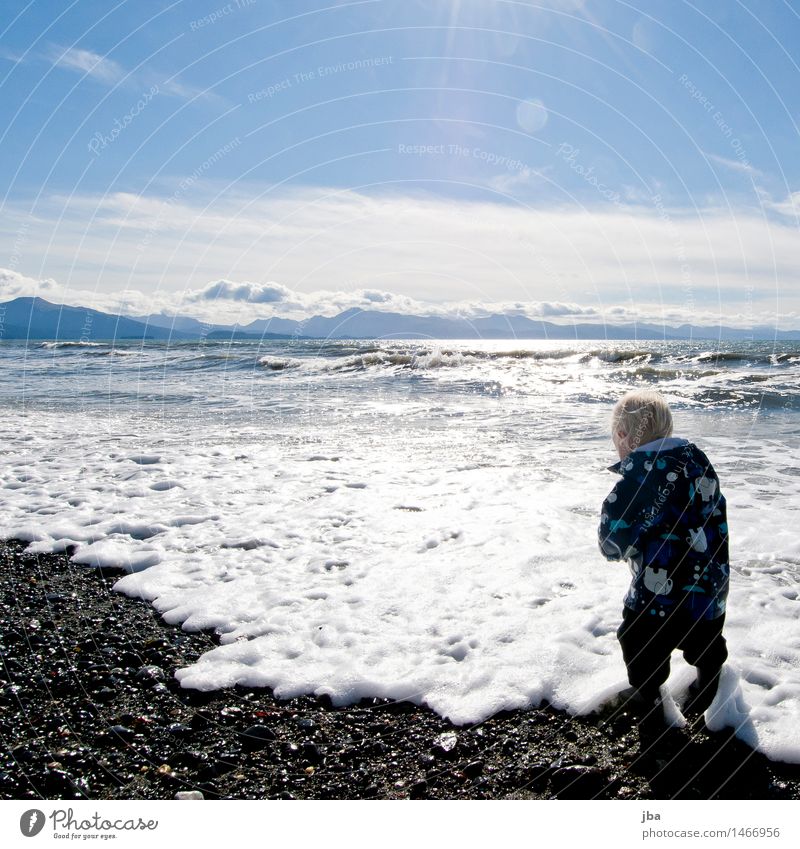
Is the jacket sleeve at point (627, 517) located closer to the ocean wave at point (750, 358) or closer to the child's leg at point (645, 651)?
the child's leg at point (645, 651)

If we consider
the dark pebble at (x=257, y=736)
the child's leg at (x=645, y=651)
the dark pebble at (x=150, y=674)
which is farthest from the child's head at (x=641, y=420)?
the dark pebble at (x=150, y=674)

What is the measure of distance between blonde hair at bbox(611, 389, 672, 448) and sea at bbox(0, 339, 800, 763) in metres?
1.52

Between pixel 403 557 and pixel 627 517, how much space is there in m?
3.03

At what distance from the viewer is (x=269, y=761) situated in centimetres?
307

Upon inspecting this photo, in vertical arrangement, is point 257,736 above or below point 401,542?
below

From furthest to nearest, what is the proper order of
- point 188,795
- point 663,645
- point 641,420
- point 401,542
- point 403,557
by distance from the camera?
point 401,542
point 403,557
point 641,420
point 663,645
point 188,795

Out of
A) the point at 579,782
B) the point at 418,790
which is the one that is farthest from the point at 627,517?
the point at 418,790

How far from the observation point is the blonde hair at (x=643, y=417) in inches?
131

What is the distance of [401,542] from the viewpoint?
6.28m

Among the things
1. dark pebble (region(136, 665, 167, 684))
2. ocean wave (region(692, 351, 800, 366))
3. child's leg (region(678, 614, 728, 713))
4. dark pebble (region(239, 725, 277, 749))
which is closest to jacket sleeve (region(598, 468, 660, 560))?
child's leg (region(678, 614, 728, 713))

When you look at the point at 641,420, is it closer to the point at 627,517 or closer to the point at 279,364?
the point at 627,517

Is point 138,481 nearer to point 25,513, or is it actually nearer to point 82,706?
point 25,513

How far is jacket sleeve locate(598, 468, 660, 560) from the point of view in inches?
125

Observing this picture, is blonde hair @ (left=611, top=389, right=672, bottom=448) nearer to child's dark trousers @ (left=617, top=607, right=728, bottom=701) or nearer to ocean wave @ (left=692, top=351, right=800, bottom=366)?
child's dark trousers @ (left=617, top=607, right=728, bottom=701)
